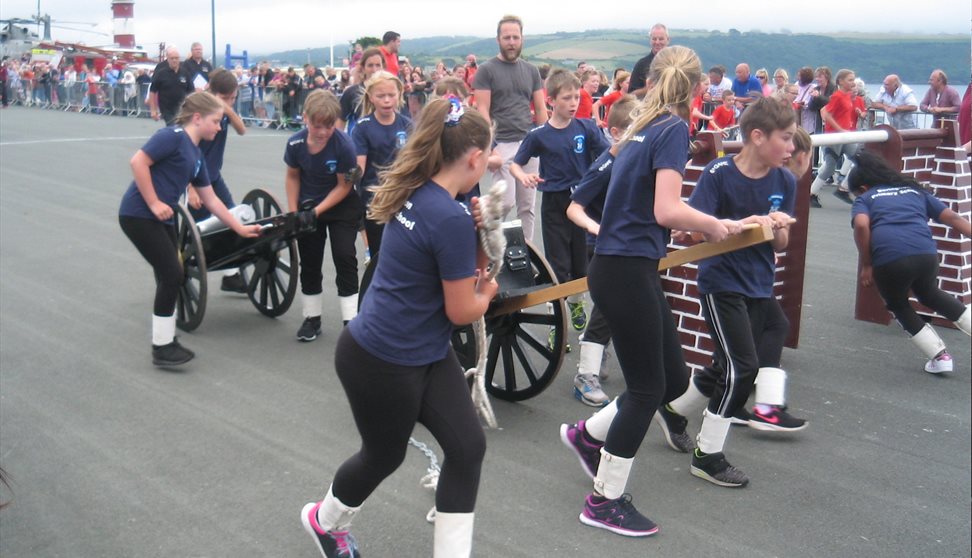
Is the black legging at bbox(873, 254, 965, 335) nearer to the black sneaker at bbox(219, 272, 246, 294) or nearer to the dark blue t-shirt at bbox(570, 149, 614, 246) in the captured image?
the dark blue t-shirt at bbox(570, 149, 614, 246)

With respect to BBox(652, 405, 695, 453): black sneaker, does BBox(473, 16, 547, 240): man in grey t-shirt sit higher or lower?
higher

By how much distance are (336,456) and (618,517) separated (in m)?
1.50

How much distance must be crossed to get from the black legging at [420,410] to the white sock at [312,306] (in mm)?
3510

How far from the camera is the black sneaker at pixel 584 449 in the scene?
4359mm

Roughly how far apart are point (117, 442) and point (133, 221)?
1.60 metres

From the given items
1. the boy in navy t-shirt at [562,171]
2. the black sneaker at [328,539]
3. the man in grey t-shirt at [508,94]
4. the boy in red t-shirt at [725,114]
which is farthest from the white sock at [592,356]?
the boy in red t-shirt at [725,114]

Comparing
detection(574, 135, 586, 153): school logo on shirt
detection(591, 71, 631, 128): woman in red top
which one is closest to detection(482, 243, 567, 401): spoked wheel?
detection(574, 135, 586, 153): school logo on shirt

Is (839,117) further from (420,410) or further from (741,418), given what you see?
(420,410)

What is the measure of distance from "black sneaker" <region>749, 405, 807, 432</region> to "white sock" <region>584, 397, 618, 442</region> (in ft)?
3.31

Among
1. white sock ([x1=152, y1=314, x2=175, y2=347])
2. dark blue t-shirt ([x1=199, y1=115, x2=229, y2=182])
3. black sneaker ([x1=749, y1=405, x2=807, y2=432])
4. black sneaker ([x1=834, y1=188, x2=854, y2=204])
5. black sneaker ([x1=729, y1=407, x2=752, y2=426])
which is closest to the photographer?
black sneaker ([x1=749, y1=405, x2=807, y2=432])

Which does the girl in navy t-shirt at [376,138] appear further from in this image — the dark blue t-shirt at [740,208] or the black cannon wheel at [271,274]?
the dark blue t-shirt at [740,208]

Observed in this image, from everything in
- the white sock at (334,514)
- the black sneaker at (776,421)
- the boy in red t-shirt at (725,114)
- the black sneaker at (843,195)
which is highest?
the boy in red t-shirt at (725,114)

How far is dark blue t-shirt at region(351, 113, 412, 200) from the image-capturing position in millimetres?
6516

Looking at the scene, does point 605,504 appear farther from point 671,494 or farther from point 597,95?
point 597,95
